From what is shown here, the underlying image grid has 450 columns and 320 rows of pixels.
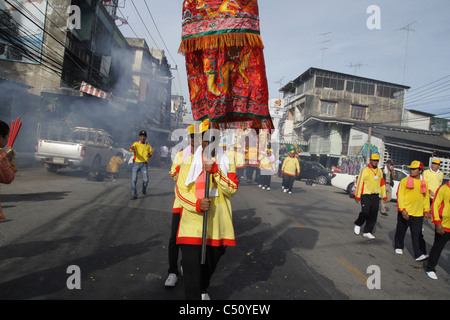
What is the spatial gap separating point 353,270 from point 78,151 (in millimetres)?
10433

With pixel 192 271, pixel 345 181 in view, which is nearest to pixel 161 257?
pixel 192 271

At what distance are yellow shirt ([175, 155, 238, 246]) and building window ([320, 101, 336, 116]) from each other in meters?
36.7

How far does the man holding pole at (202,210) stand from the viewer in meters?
2.57

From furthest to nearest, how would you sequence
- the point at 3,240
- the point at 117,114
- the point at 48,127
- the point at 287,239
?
the point at 117,114
the point at 48,127
the point at 287,239
the point at 3,240

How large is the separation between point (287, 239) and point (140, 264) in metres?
2.76

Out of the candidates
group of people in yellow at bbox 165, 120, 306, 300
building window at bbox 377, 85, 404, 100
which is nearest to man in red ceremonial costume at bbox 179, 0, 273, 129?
group of people in yellow at bbox 165, 120, 306, 300

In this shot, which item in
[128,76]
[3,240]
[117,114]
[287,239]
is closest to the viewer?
[3,240]

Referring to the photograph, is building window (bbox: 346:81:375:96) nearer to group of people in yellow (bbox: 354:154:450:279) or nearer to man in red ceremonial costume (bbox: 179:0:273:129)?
group of people in yellow (bbox: 354:154:450:279)

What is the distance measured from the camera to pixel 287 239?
18.1ft

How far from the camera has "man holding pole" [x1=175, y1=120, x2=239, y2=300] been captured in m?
2.57

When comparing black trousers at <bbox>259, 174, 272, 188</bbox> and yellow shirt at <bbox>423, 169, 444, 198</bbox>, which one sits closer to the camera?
yellow shirt at <bbox>423, 169, 444, 198</bbox>

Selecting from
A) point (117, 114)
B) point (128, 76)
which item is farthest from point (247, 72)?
point (128, 76)
